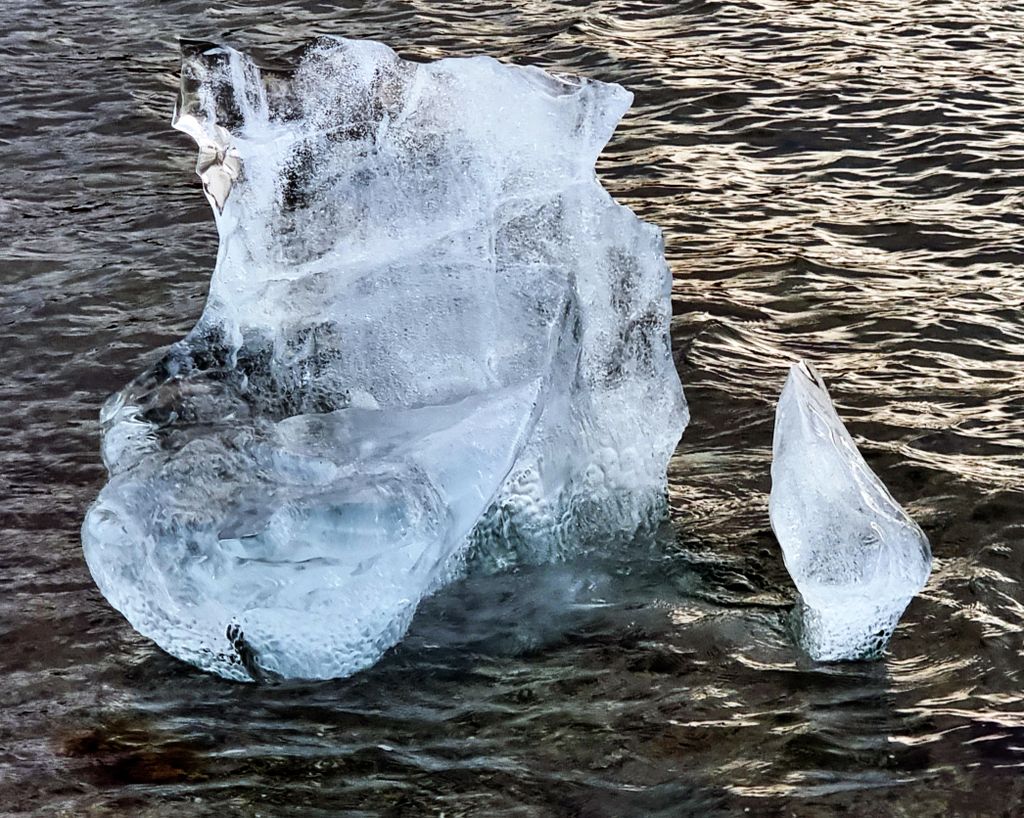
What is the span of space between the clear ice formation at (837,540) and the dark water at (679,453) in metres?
0.11

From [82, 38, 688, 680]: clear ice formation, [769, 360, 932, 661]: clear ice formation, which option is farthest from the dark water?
[82, 38, 688, 680]: clear ice formation

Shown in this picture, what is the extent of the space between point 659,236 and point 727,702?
1313 mm

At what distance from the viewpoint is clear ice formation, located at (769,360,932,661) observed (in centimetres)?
346

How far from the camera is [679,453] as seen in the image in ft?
14.9

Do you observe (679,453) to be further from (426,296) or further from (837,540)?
(837,540)

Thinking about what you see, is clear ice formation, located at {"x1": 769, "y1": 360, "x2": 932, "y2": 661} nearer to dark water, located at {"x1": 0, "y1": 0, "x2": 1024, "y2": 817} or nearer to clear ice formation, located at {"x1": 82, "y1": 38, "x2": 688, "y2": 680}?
dark water, located at {"x1": 0, "y1": 0, "x2": 1024, "y2": 817}

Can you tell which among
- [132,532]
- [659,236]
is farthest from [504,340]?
[132,532]

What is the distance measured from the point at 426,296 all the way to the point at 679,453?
103 centimetres

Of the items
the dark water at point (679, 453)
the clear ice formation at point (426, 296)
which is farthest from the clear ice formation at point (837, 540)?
the clear ice formation at point (426, 296)

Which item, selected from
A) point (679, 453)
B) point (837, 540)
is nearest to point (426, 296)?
point (679, 453)

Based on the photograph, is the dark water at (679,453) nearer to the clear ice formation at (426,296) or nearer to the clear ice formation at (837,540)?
the clear ice formation at (837,540)

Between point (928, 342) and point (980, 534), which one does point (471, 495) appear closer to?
point (980, 534)

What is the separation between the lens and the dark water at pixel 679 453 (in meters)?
3.24

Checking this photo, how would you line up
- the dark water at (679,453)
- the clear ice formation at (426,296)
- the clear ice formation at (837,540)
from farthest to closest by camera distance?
the clear ice formation at (426,296) < the clear ice formation at (837,540) < the dark water at (679,453)
